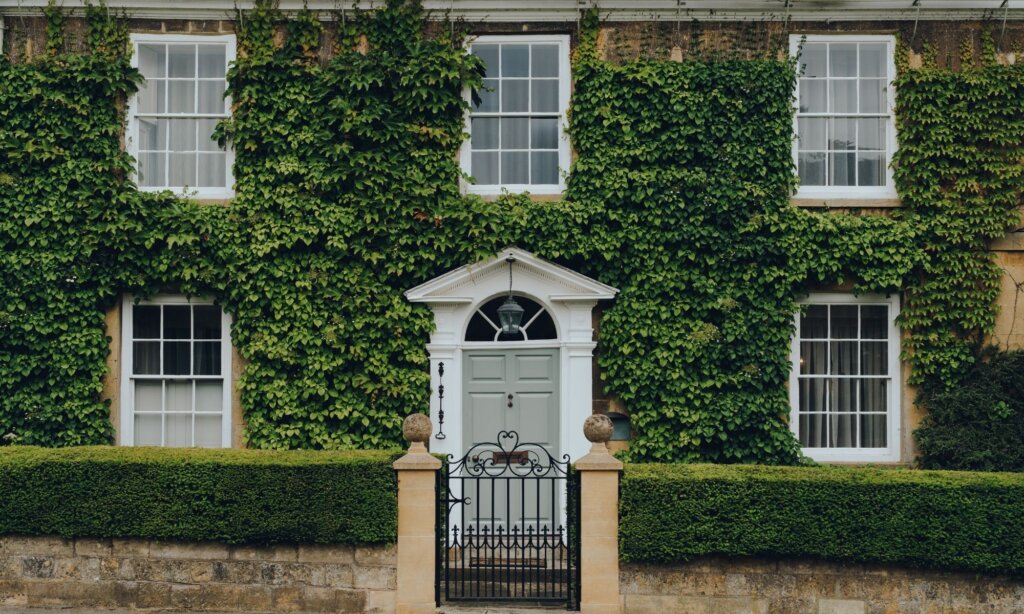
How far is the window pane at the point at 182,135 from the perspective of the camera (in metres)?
13.5

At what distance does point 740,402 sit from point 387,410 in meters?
4.12

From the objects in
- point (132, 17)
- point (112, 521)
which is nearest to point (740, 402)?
point (112, 521)

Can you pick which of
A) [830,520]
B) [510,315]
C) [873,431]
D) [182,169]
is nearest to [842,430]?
[873,431]

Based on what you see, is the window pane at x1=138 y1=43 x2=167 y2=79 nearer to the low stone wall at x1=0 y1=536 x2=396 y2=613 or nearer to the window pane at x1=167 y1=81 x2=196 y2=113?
the window pane at x1=167 y1=81 x2=196 y2=113

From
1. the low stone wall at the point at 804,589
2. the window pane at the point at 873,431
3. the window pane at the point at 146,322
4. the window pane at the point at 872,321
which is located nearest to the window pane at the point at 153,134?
the window pane at the point at 146,322

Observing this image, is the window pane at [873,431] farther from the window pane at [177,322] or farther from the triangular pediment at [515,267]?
the window pane at [177,322]

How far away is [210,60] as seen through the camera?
44.4 ft

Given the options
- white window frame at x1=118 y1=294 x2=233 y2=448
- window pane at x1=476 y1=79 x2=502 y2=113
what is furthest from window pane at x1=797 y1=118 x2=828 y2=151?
white window frame at x1=118 y1=294 x2=233 y2=448

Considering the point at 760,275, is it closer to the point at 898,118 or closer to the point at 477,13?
the point at 898,118

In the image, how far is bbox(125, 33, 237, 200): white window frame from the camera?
13305mm

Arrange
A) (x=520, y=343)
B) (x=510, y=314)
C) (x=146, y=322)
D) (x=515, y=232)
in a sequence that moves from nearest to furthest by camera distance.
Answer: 1. (x=510, y=314)
2. (x=515, y=232)
3. (x=520, y=343)
4. (x=146, y=322)

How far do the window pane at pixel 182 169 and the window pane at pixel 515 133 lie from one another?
12.6 feet

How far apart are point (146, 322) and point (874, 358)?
8956mm

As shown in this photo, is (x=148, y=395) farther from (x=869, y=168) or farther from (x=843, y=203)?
(x=869, y=168)
